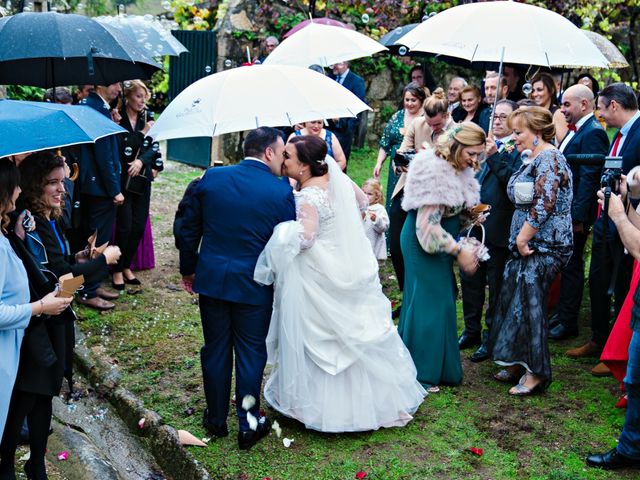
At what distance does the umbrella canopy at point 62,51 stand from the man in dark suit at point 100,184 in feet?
2.01

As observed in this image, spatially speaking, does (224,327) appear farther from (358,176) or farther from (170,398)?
(358,176)

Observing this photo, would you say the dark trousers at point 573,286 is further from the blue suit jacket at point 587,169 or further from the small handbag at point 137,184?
the small handbag at point 137,184

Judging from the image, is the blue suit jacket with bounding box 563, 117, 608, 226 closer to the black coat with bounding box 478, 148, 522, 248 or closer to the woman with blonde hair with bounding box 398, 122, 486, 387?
the black coat with bounding box 478, 148, 522, 248

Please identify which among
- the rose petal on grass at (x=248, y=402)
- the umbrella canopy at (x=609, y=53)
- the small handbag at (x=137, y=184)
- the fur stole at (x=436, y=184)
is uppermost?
the umbrella canopy at (x=609, y=53)

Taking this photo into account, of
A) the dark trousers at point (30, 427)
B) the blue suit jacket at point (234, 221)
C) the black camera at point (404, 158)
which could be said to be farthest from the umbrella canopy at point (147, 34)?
the dark trousers at point (30, 427)

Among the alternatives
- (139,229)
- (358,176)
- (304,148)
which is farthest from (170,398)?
(358,176)

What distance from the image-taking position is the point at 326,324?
4906mm

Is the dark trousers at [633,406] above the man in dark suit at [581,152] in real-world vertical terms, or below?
below

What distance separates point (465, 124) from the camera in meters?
5.22

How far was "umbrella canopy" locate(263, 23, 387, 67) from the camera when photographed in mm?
7719

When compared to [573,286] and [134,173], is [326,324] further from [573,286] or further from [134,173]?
[134,173]

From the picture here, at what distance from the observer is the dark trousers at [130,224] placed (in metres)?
7.54

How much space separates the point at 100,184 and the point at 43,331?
10.6ft

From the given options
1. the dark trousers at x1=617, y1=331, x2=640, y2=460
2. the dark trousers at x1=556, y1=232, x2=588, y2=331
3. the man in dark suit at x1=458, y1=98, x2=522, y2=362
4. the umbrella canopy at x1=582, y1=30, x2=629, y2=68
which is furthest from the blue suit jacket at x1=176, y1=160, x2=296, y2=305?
the umbrella canopy at x1=582, y1=30, x2=629, y2=68
